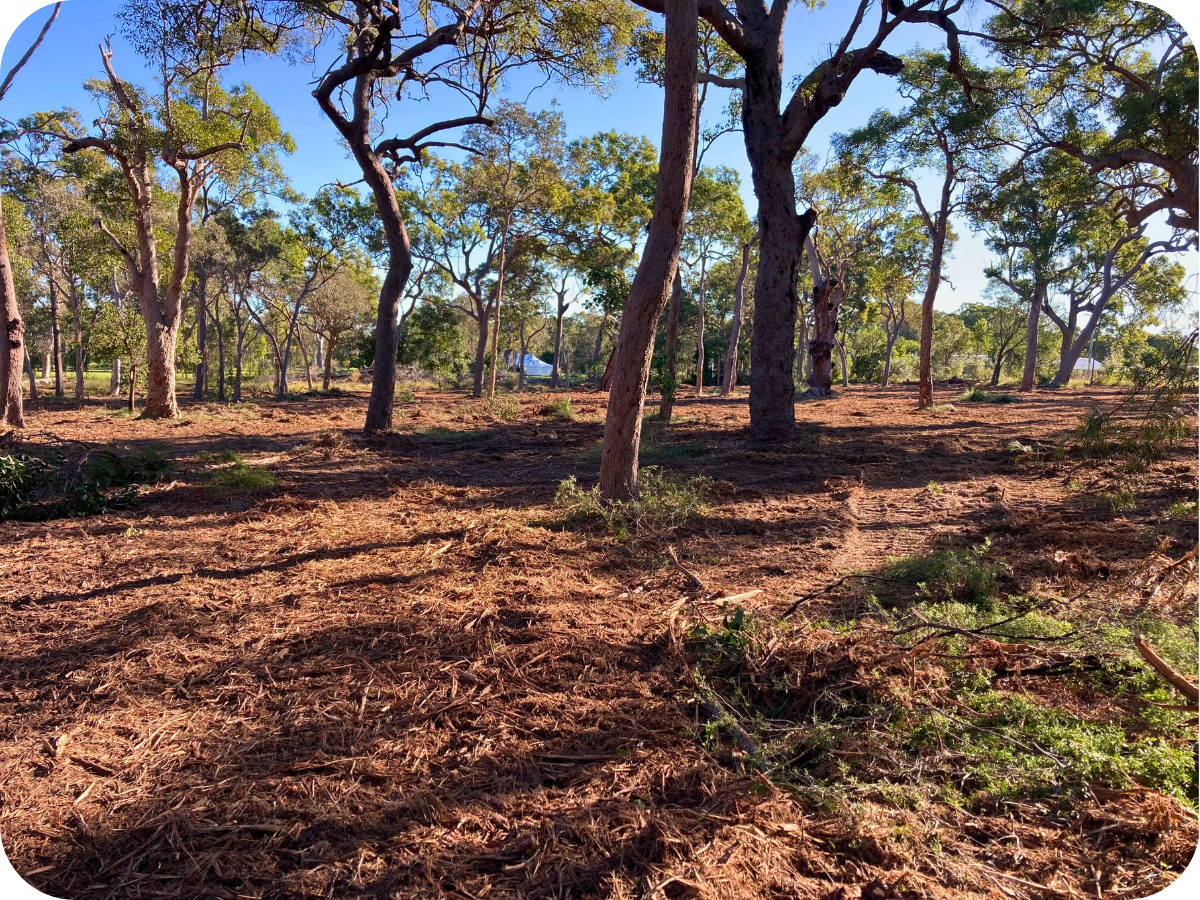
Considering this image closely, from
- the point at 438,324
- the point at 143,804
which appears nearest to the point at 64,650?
the point at 143,804

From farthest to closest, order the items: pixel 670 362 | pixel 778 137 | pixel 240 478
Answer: pixel 670 362, pixel 778 137, pixel 240 478

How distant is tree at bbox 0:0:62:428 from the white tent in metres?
58.5

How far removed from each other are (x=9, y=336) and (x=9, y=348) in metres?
0.21

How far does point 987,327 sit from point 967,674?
44.7 metres

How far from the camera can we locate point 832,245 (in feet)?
82.9

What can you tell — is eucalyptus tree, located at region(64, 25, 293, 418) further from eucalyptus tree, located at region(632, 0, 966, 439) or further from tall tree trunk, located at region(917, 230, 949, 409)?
tall tree trunk, located at region(917, 230, 949, 409)

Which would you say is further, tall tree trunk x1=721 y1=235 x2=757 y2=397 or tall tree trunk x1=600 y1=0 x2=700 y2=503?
tall tree trunk x1=721 y1=235 x2=757 y2=397

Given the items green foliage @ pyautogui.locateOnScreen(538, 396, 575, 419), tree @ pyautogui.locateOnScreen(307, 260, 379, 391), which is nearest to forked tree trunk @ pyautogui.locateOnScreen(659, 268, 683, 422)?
green foliage @ pyautogui.locateOnScreen(538, 396, 575, 419)

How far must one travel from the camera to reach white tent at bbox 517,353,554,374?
2773 inches

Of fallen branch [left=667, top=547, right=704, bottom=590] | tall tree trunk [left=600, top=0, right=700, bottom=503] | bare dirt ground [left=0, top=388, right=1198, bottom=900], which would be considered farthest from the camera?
tall tree trunk [left=600, top=0, right=700, bottom=503]

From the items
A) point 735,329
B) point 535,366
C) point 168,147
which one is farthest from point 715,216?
point 535,366

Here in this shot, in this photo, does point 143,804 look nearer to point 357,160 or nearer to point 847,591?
point 847,591

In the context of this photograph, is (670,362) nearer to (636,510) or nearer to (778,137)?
(778,137)

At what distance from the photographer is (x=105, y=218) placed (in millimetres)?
17344
